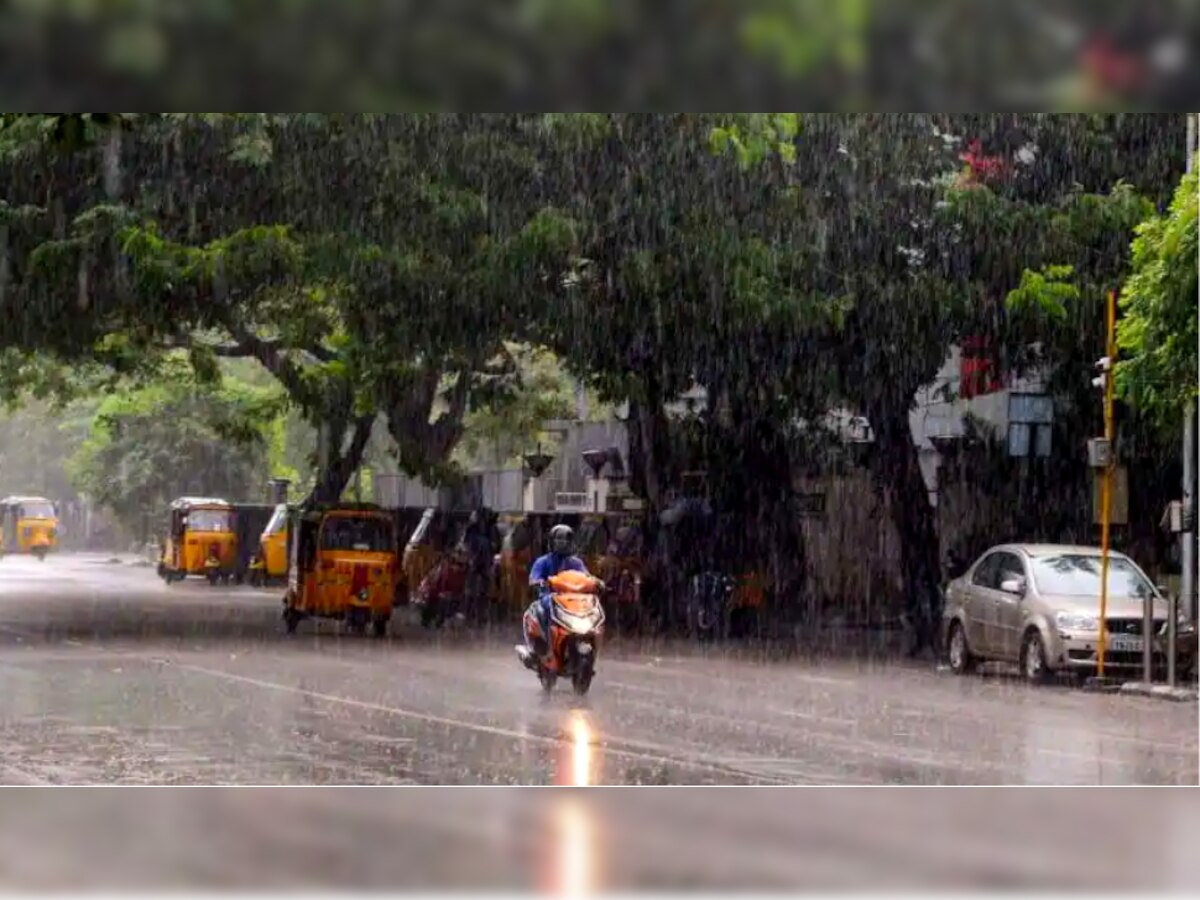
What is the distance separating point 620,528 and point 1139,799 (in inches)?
710

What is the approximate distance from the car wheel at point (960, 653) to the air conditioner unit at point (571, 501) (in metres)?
12.3

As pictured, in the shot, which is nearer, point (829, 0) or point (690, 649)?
point (829, 0)

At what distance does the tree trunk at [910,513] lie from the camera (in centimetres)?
2494

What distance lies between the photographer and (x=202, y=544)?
121ft

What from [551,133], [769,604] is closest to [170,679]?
[551,133]

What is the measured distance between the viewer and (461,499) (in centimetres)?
3506

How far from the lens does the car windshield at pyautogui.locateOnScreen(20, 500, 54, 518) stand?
3506 centimetres

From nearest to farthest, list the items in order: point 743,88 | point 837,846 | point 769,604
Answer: point 743,88
point 837,846
point 769,604

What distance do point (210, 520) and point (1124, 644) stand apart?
20.4 m

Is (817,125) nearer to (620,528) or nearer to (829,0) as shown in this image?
(620,528)

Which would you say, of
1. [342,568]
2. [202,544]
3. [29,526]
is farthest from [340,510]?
[29,526]

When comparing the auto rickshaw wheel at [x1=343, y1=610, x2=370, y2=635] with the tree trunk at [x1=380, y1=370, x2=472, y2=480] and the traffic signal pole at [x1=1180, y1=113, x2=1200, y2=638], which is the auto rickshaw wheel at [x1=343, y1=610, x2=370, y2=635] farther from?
the traffic signal pole at [x1=1180, y1=113, x2=1200, y2=638]

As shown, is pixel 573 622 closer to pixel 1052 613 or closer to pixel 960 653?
pixel 1052 613

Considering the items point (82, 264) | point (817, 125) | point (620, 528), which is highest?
point (817, 125)
